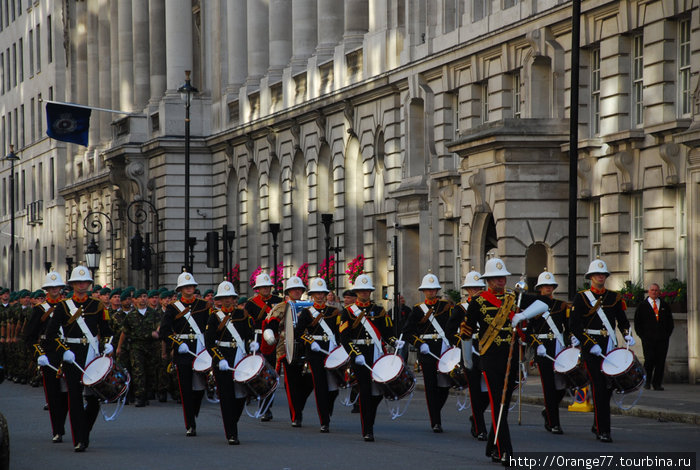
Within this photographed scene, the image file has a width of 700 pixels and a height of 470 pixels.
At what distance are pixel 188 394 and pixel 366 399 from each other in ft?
7.94

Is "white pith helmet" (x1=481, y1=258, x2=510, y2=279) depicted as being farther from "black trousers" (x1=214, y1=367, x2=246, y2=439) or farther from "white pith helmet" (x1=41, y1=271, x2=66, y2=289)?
"white pith helmet" (x1=41, y1=271, x2=66, y2=289)

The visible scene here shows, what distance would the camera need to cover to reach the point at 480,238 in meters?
36.3

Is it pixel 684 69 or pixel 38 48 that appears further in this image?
pixel 38 48

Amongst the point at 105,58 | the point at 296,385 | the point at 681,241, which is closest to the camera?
the point at 296,385

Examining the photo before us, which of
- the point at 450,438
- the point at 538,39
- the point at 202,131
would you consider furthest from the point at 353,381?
the point at 202,131

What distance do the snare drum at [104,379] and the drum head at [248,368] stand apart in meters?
1.39

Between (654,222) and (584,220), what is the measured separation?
3.52 meters

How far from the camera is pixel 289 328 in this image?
20.7m

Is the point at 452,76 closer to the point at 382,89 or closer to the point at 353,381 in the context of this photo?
the point at 382,89

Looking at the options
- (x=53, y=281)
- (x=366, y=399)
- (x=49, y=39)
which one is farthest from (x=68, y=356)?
(x=49, y=39)

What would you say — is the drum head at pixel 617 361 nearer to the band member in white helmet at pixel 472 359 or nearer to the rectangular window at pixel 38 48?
the band member in white helmet at pixel 472 359

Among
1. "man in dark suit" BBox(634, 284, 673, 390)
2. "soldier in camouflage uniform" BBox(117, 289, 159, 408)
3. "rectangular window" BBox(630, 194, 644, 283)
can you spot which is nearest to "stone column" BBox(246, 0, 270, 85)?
"rectangular window" BBox(630, 194, 644, 283)

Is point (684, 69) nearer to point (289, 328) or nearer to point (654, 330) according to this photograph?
point (654, 330)

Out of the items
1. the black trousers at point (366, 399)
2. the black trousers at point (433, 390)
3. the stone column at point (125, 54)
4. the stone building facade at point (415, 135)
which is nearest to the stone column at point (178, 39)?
the stone building facade at point (415, 135)
